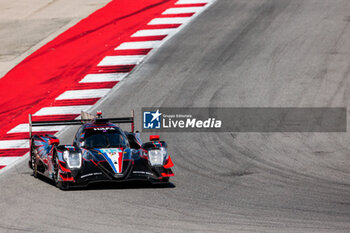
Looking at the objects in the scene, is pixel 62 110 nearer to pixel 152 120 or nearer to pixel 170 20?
pixel 152 120

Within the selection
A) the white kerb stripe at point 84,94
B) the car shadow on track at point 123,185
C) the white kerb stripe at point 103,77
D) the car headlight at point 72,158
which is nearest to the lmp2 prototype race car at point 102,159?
the car headlight at point 72,158

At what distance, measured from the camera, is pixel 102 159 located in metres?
13.4

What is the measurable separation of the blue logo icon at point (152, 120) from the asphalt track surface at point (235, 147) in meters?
0.52

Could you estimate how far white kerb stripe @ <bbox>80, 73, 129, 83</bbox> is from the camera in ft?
75.0

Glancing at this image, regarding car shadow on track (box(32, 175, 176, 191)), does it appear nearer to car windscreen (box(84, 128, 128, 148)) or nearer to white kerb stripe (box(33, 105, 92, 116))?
car windscreen (box(84, 128, 128, 148))

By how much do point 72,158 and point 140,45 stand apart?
41.4 ft

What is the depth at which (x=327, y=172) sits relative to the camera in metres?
15.0

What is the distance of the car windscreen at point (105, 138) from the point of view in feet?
46.2

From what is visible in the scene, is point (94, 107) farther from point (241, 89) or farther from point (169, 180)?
point (169, 180)

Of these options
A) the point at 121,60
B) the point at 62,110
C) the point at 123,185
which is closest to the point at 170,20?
the point at 121,60

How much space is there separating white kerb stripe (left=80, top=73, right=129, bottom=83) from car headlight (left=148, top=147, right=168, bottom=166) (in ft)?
30.5

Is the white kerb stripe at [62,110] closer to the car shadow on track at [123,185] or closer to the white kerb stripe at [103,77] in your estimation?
the white kerb stripe at [103,77]

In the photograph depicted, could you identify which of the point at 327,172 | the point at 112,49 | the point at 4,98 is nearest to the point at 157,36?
the point at 112,49

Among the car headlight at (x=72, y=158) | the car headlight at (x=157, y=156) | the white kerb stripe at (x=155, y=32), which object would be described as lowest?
the white kerb stripe at (x=155, y=32)
